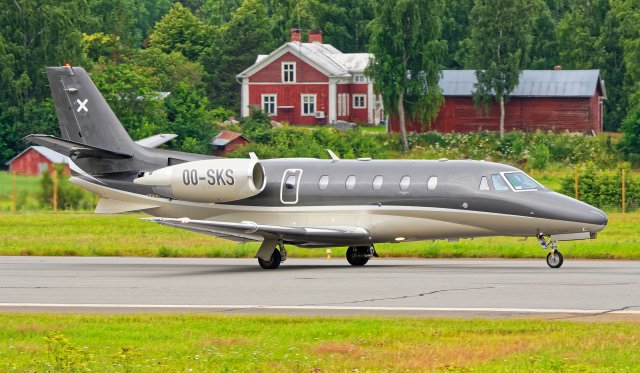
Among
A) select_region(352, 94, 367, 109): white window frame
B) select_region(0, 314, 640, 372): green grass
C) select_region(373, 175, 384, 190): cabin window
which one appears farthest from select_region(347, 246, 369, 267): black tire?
select_region(352, 94, 367, 109): white window frame

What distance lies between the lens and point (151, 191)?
33.6 m

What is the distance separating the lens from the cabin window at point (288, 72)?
104 m

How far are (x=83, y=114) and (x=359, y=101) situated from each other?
73284 mm

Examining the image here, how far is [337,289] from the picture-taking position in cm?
2523

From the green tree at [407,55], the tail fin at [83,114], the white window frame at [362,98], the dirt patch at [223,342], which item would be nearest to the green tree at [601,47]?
the white window frame at [362,98]

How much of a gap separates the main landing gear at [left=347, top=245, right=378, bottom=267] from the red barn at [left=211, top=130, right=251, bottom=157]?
4774cm

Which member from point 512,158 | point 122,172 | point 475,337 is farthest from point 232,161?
point 512,158

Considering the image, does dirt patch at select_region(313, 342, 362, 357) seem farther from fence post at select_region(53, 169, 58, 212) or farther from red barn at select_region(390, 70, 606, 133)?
red barn at select_region(390, 70, 606, 133)

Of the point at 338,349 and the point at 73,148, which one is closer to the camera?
the point at 338,349

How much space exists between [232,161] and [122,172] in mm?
3257

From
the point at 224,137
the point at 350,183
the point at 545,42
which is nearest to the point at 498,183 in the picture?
the point at 350,183

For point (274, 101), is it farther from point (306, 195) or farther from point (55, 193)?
point (306, 195)

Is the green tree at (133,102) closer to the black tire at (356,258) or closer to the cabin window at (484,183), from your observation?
the black tire at (356,258)

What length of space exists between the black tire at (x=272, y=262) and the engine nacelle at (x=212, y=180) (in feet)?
5.70
